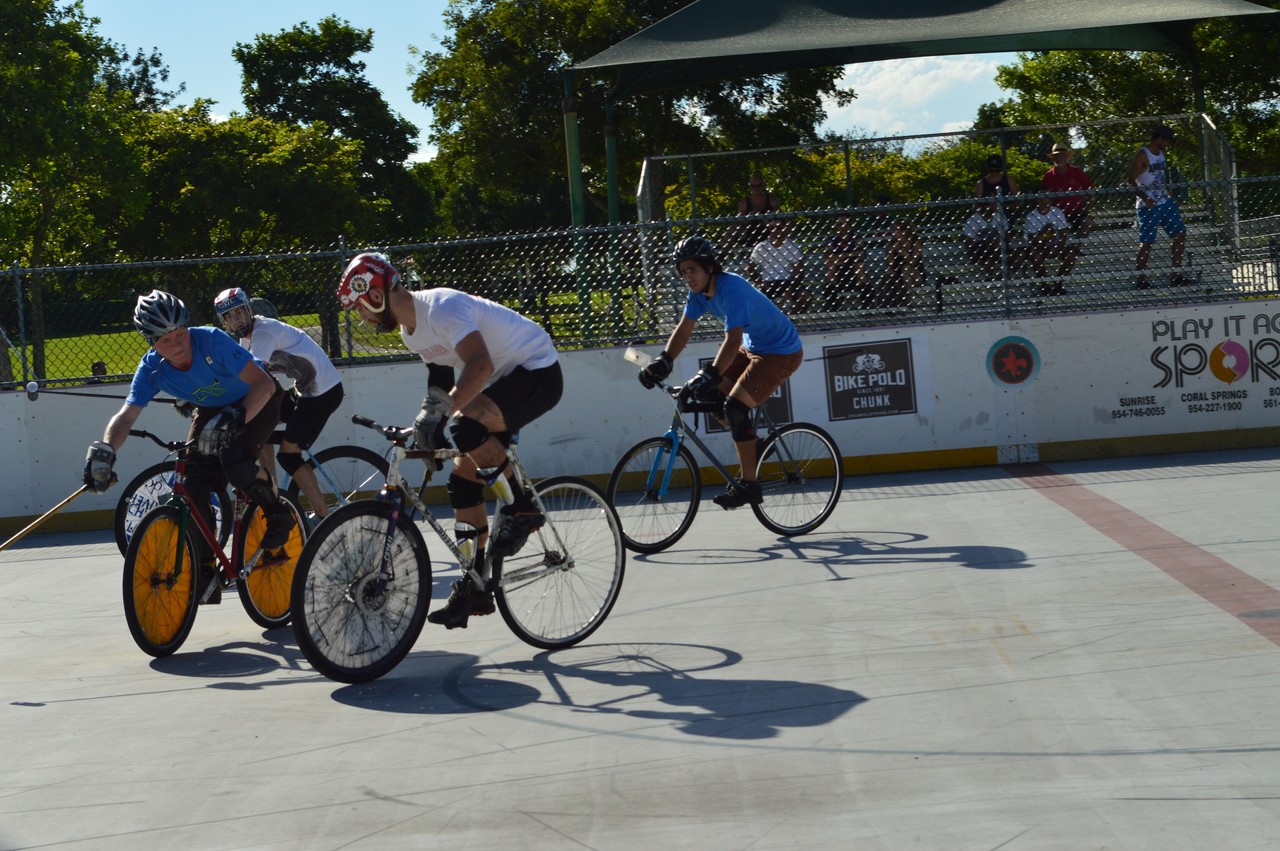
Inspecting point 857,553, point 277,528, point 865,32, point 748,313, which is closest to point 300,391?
point 277,528

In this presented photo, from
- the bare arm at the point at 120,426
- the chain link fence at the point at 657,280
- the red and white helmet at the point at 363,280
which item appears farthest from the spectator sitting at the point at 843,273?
the red and white helmet at the point at 363,280

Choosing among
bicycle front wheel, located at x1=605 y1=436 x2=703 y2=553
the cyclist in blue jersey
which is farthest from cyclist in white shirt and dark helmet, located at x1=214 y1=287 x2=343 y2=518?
bicycle front wheel, located at x1=605 y1=436 x2=703 y2=553

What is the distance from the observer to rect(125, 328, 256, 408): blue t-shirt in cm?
719

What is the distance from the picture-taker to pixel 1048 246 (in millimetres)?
13156

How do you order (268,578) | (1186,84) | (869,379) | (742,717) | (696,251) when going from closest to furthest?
(742,717)
(268,578)
(696,251)
(869,379)
(1186,84)

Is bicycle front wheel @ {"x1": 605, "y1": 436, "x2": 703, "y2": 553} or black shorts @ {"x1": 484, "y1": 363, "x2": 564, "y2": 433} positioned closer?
black shorts @ {"x1": 484, "y1": 363, "x2": 564, "y2": 433}

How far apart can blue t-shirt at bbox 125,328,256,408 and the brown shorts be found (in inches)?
127

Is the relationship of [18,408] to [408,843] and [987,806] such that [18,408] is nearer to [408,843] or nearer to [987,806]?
[408,843]

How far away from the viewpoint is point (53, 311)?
12.9 metres

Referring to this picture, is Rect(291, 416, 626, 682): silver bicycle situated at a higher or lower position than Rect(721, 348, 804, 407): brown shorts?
lower

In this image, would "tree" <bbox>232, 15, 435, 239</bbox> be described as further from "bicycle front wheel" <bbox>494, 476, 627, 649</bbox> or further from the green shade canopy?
"bicycle front wheel" <bbox>494, 476, 627, 649</bbox>

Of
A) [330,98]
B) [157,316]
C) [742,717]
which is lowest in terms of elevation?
[742,717]

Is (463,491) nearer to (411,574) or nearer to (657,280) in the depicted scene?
(411,574)

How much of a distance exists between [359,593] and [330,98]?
68359mm
